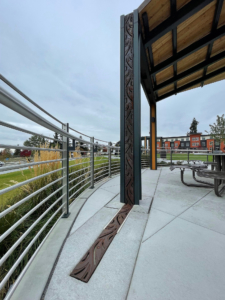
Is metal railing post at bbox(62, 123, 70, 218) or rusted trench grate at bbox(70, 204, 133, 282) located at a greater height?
metal railing post at bbox(62, 123, 70, 218)

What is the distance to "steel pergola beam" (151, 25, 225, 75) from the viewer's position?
264 cm

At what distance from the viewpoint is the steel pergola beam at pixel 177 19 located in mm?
2111

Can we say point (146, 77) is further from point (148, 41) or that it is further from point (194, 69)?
point (194, 69)

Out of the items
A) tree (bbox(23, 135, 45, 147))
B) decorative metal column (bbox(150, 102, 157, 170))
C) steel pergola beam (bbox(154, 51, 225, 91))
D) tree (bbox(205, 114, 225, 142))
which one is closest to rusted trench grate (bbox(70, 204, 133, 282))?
tree (bbox(23, 135, 45, 147))

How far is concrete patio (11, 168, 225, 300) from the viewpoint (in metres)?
0.81

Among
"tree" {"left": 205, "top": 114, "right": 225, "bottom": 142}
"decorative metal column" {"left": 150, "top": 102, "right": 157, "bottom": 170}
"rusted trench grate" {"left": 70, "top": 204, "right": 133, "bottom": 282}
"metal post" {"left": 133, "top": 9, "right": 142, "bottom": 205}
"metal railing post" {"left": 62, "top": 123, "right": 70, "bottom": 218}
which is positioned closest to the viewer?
"rusted trench grate" {"left": 70, "top": 204, "right": 133, "bottom": 282}

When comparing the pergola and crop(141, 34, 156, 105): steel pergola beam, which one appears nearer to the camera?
the pergola

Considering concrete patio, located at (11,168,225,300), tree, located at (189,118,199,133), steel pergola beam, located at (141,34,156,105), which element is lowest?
concrete patio, located at (11,168,225,300)

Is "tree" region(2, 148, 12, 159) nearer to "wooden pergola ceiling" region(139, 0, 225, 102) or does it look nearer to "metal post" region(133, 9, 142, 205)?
"metal post" region(133, 9, 142, 205)

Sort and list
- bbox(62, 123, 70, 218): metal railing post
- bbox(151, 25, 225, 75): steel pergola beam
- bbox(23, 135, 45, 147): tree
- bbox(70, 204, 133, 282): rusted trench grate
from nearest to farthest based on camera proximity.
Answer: bbox(70, 204, 133, 282): rusted trench grate → bbox(23, 135, 45, 147): tree → bbox(62, 123, 70, 218): metal railing post → bbox(151, 25, 225, 75): steel pergola beam

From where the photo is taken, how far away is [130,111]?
2141mm

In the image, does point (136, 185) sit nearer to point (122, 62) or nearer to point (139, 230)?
point (139, 230)

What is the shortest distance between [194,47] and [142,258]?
388cm

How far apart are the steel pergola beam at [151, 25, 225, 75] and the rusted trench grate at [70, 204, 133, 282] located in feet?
11.9
